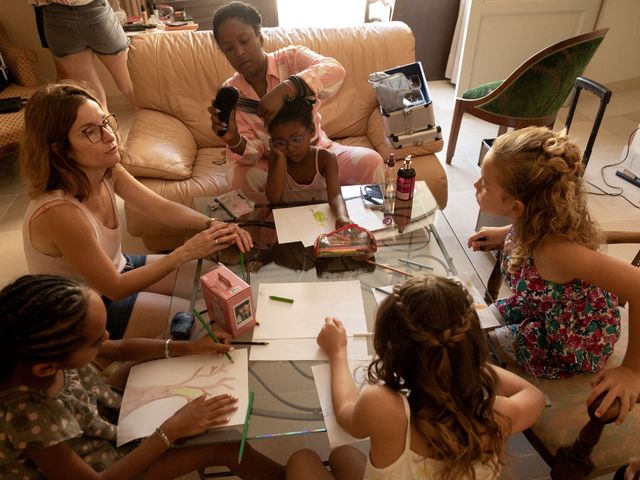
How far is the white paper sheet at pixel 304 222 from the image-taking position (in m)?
1.57

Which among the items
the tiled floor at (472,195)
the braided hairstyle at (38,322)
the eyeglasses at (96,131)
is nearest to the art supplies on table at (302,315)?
the braided hairstyle at (38,322)

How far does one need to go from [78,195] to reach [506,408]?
4.12 ft

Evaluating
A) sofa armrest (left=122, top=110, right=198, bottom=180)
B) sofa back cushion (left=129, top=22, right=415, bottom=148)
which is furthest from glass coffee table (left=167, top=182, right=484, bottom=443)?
sofa back cushion (left=129, top=22, right=415, bottom=148)

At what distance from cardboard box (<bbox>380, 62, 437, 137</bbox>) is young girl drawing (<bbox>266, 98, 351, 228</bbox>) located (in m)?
0.59

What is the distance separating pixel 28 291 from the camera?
2.96 ft

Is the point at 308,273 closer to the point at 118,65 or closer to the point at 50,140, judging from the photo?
the point at 50,140

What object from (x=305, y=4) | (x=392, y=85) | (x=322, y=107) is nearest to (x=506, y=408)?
(x=392, y=85)

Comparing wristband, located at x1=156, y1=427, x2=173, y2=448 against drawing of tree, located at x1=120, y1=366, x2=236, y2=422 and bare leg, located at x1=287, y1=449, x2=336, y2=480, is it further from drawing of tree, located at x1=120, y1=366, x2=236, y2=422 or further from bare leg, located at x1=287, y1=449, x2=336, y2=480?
bare leg, located at x1=287, y1=449, x2=336, y2=480

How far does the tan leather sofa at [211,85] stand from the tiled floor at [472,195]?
0.54 meters

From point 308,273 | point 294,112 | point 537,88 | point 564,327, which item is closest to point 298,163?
point 294,112

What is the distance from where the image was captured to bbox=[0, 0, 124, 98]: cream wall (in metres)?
3.52

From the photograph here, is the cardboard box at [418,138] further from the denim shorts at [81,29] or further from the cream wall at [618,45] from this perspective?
the cream wall at [618,45]

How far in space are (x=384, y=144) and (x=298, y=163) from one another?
0.74 metres

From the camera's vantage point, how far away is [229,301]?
3.72 feet
